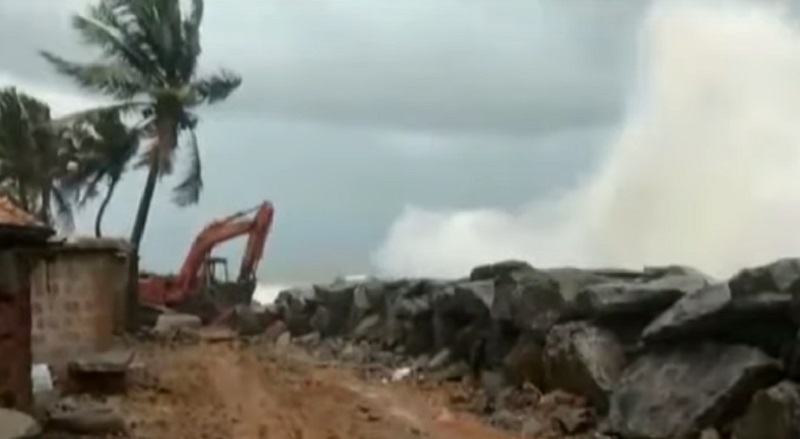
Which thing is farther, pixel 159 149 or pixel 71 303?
pixel 159 149

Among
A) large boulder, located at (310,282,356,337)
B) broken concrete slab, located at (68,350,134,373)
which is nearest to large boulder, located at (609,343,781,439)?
broken concrete slab, located at (68,350,134,373)

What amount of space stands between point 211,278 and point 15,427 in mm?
20453

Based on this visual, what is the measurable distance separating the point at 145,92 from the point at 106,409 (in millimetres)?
20400

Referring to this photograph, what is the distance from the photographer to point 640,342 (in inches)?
355

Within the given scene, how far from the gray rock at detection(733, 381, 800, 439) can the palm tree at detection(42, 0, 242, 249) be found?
22504 millimetres

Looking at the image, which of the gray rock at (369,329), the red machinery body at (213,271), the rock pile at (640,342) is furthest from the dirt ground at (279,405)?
the red machinery body at (213,271)

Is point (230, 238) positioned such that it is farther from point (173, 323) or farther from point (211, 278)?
point (173, 323)

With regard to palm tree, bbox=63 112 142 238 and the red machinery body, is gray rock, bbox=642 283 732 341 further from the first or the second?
palm tree, bbox=63 112 142 238

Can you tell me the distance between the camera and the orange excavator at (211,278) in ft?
80.8

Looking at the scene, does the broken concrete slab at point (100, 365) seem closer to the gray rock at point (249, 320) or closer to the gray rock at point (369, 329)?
the gray rock at point (369, 329)

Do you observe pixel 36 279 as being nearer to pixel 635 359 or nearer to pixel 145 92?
A: pixel 635 359

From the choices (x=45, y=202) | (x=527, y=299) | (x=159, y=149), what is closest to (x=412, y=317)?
(x=527, y=299)

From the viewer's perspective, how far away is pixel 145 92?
2931 cm

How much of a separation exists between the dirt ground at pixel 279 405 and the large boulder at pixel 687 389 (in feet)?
4.04
